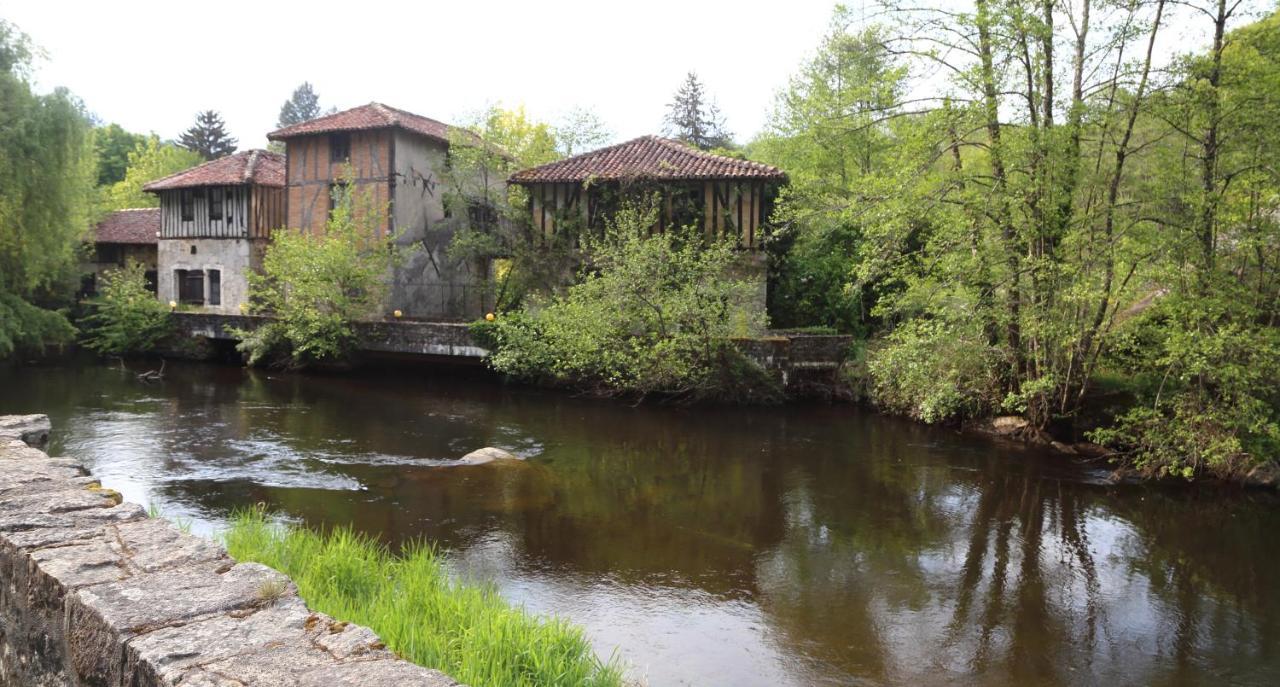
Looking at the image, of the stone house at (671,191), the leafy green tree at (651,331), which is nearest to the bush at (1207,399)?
the leafy green tree at (651,331)

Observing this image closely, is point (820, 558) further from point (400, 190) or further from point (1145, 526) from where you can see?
point (400, 190)

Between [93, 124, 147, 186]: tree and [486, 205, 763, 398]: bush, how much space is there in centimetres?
3992

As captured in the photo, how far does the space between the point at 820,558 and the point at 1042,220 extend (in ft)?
28.1

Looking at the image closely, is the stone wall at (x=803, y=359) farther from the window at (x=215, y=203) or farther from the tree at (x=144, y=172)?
the tree at (x=144, y=172)

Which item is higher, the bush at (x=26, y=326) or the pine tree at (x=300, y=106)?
the pine tree at (x=300, y=106)

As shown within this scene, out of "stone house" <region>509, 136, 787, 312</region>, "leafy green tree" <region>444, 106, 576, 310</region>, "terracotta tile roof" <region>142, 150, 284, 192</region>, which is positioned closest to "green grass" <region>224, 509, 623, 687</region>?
"stone house" <region>509, 136, 787, 312</region>

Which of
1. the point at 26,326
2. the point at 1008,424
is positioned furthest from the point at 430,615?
the point at 26,326

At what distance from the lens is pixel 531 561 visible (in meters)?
8.78

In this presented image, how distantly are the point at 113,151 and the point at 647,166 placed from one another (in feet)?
137

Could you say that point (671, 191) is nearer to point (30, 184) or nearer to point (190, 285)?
point (30, 184)

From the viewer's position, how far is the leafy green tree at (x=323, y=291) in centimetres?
2325

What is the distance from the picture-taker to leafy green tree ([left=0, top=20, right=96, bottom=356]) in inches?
821

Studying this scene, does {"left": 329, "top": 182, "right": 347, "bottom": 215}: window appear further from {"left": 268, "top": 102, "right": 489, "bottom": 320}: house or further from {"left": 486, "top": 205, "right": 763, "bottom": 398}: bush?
{"left": 486, "top": 205, "right": 763, "bottom": 398}: bush

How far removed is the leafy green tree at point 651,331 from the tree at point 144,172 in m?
31.3
